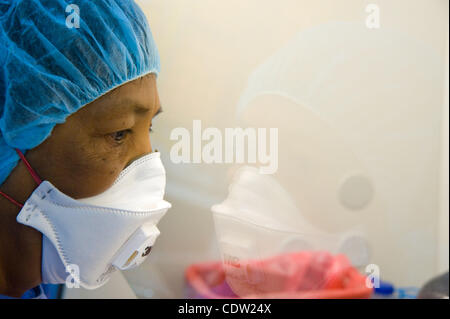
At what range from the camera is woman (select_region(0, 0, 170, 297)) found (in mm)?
888

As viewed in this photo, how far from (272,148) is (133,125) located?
1.31 feet

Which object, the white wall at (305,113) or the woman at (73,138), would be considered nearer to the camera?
the woman at (73,138)

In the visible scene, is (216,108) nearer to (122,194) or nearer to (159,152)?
(159,152)

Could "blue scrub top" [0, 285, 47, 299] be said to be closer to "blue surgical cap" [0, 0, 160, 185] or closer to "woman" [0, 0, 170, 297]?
"woman" [0, 0, 170, 297]

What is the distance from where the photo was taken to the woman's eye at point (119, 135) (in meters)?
0.98

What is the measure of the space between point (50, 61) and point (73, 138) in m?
0.17

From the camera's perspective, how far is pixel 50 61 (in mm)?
887

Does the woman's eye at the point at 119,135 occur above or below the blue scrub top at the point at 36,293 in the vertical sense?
above

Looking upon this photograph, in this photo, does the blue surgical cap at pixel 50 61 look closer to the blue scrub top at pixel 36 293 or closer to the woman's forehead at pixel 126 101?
the woman's forehead at pixel 126 101

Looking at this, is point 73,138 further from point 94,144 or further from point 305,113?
point 305,113

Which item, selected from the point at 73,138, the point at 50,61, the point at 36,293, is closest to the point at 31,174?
the point at 73,138

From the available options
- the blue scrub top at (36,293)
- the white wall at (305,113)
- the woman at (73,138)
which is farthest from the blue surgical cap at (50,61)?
the blue scrub top at (36,293)
